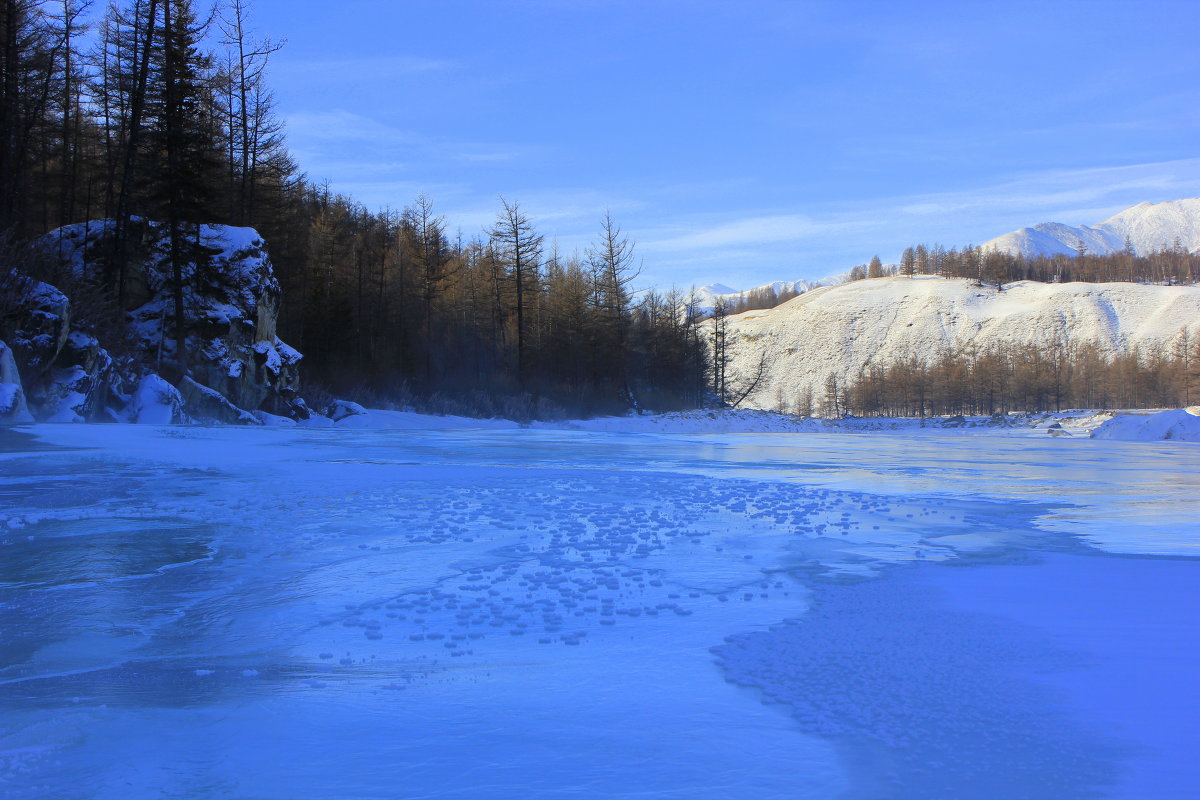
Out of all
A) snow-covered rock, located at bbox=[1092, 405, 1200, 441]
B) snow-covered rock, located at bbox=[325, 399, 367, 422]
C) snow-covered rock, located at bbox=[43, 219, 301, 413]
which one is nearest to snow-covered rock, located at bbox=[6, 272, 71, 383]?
snow-covered rock, located at bbox=[43, 219, 301, 413]

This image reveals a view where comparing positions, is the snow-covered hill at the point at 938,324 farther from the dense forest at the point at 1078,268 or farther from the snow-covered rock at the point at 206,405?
the snow-covered rock at the point at 206,405

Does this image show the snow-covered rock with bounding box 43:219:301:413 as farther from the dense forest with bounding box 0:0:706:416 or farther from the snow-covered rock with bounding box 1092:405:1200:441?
the snow-covered rock with bounding box 1092:405:1200:441

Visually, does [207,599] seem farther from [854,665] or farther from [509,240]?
[509,240]

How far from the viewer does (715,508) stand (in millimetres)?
6637

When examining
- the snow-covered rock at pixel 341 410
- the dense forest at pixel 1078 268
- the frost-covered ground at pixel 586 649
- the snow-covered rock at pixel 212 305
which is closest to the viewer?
the frost-covered ground at pixel 586 649

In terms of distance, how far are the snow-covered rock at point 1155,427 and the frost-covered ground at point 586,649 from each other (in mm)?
19331

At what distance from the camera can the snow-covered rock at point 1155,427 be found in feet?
72.1

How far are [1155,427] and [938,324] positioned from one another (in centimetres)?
10793

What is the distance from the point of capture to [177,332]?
18516 mm

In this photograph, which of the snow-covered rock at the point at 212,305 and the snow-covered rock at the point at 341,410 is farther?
the snow-covered rock at the point at 341,410

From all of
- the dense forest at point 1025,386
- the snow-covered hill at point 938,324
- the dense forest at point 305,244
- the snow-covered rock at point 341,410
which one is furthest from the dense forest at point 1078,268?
the snow-covered rock at point 341,410

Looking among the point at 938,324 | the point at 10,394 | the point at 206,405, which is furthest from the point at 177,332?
the point at 938,324

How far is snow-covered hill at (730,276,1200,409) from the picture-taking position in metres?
112

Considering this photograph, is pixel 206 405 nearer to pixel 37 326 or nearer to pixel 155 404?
pixel 155 404
